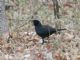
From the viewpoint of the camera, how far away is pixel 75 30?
967 centimetres

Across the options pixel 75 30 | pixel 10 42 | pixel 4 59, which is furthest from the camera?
pixel 75 30

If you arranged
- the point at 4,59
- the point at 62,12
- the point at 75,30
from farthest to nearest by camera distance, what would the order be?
the point at 62,12
the point at 75,30
the point at 4,59

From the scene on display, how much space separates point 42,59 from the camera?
24.1ft

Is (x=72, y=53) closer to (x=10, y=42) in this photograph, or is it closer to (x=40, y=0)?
(x=10, y=42)

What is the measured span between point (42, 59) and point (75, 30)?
2.51m

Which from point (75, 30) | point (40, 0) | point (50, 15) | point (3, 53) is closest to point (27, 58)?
point (3, 53)

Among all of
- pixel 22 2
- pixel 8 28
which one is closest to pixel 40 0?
pixel 22 2

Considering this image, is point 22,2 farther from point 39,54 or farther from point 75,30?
point 39,54

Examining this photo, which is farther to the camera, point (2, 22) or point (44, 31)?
point (2, 22)

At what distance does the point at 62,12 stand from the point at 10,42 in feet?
14.0

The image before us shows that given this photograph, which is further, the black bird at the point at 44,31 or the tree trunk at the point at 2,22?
the tree trunk at the point at 2,22

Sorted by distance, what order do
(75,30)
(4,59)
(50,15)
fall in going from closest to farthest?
1. (4,59)
2. (75,30)
3. (50,15)

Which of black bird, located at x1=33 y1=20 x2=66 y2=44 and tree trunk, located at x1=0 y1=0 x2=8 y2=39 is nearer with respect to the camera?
black bird, located at x1=33 y1=20 x2=66 y2=44

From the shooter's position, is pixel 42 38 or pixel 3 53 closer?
pixel 3 53
